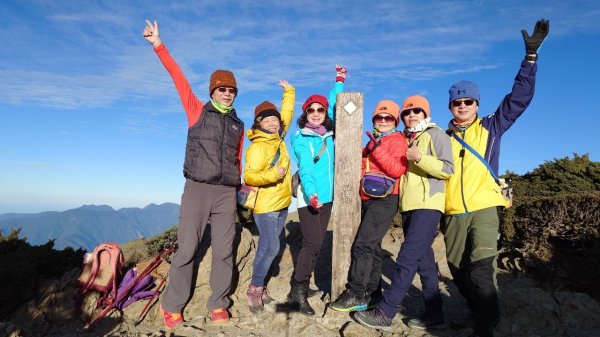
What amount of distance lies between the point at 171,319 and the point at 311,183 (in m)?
2.43

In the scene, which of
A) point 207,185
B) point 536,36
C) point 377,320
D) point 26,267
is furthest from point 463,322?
point 26,267

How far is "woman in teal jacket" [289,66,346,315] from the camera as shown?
458 cm

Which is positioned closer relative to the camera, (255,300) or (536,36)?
(536,36)

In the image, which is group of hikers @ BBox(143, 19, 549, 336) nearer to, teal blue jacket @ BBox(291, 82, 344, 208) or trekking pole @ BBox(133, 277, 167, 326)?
teal blue jacket @ BBox(291, 82, 344, 208)

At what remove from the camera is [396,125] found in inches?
176

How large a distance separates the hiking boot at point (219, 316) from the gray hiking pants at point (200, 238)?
0.20 feet

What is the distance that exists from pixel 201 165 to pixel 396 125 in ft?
8.02

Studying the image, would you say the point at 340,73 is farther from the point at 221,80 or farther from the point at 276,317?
the point at 276,317

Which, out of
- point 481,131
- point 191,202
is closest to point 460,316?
point 481,131

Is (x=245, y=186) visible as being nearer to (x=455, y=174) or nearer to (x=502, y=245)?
(x=455, y=174)

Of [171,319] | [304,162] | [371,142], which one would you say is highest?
[371,142]

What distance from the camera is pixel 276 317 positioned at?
4.57 meters

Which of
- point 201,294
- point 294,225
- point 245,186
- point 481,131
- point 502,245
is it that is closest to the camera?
point 481,131

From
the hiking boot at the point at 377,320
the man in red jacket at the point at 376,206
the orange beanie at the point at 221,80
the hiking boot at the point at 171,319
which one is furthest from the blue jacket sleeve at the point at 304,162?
the hiking boot at the point at 171,319
